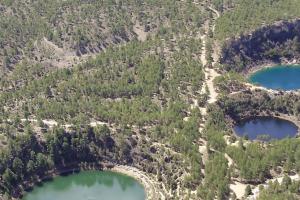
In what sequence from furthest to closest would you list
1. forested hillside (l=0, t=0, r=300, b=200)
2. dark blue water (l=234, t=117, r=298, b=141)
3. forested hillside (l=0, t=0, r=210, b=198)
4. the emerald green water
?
dark blue water (l=234, t=117, r=298, b=141), forested hillside (l=0, t=0, r=210, b=198), the emerald green water, forested hillside (l=0, t=0, r=300, b=200)

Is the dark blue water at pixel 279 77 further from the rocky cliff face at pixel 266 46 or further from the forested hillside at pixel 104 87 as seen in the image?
the forested hillside at pixel 104 87

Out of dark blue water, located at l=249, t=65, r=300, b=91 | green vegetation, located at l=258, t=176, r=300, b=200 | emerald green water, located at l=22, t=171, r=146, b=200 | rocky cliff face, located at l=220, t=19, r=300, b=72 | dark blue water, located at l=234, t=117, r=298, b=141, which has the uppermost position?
rocky cliff face, located at l=220, t=19, r=300, b=72

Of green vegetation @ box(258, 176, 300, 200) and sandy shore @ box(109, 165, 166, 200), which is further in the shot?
sandy shore @ box(109, 165, 166, 200)

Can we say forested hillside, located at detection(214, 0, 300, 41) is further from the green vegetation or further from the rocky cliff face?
the green vegetation

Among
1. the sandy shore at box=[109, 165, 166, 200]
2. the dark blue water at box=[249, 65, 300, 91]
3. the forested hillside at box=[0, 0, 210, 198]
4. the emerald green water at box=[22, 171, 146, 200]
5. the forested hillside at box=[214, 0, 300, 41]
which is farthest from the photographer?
the forested hillside at box=[214, 0, 300, 41]

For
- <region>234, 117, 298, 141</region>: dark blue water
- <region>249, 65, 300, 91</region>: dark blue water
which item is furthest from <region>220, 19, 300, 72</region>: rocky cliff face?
<region>234, 117, 298, 141</region>: dark blue water

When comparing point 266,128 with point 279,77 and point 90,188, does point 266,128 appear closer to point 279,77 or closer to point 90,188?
point 279,77
